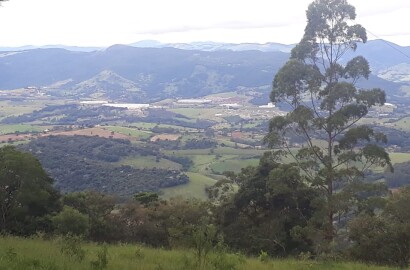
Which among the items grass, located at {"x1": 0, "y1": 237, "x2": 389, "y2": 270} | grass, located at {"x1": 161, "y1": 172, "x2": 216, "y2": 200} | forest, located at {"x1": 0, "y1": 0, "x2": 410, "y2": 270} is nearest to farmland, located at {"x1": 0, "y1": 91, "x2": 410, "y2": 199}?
grass, located at {"x1": 161, "y1": 172, "x2": 216, "y2": 200}

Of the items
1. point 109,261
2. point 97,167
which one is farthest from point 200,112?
point 109,261

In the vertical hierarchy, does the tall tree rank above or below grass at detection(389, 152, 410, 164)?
above

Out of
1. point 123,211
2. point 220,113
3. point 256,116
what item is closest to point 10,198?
point 123,211

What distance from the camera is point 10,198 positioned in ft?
70.9

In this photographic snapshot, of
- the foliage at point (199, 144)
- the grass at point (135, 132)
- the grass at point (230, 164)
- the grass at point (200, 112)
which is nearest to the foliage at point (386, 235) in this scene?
the grass at point (230, 164)

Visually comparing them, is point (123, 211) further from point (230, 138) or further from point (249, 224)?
point (230, 138)

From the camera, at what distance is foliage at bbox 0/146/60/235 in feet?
67.9

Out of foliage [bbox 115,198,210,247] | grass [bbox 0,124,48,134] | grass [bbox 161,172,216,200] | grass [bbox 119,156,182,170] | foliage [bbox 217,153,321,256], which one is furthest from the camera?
grass [bbox 0,124,48,134]

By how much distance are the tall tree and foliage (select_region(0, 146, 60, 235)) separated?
11.3 meters

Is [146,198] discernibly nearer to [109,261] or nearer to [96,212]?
[96,212]

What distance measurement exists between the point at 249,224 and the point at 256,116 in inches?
5488

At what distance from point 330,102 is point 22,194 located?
14489 mm

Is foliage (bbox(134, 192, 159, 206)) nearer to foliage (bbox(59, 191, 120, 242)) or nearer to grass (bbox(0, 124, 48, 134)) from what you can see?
foliage (bbox(59, 191, 120, 242))

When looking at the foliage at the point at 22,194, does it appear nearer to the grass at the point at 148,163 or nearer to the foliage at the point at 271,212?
the foliage at the point at 271,212
